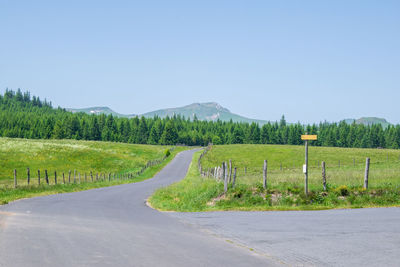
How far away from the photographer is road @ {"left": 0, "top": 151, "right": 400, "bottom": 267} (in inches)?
334

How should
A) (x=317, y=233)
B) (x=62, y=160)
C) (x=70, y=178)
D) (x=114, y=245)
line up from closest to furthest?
(x=114, y=245)
(x=317, y=233)
(x=70, y=178)
(x=62, y=160)

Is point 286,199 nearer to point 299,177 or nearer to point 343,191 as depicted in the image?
point 343,191

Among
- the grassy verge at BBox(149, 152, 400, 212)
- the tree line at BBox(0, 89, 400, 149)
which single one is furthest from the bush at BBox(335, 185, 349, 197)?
the tree line at BBox(0, 89, 400, 149)

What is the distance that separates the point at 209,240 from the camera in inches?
434

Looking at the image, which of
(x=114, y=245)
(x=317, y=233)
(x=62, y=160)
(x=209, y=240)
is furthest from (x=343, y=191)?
(x=62, y=160)

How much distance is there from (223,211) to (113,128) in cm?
17314

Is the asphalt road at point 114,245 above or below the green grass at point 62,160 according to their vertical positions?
above

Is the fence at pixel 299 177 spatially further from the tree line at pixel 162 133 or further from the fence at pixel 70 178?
the tree line at pixel 162 133

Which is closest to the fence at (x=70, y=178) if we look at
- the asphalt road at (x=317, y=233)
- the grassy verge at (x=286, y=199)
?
the grassy verge at (x=286, y=199)

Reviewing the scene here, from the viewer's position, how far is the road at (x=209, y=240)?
8.48m

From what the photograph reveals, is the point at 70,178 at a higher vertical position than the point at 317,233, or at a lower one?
lower

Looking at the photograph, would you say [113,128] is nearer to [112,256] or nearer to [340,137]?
[340,137]

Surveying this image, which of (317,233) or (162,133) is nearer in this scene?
(317,233)

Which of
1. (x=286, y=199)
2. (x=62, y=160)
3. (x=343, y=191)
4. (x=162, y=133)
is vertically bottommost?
(x=62, y=160)
